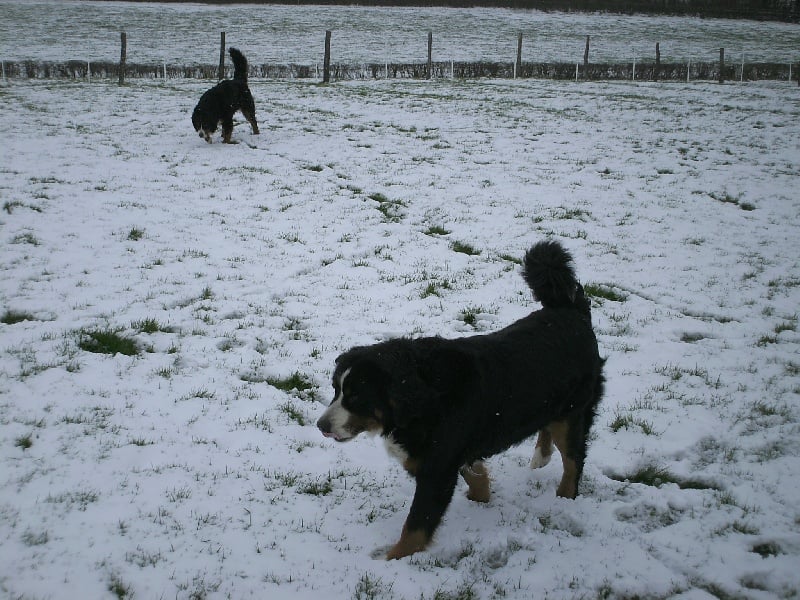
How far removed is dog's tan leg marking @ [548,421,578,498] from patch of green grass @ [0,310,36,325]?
203 inches

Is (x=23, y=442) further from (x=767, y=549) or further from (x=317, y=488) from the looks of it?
(x=767, y=549)

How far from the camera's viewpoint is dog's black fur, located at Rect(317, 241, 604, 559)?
3.17 meters

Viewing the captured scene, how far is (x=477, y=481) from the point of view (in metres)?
3.70

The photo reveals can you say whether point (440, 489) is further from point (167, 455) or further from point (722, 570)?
point (167, 455)

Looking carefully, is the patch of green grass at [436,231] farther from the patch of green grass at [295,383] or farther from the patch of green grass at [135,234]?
the patch of green grass at [295,383]

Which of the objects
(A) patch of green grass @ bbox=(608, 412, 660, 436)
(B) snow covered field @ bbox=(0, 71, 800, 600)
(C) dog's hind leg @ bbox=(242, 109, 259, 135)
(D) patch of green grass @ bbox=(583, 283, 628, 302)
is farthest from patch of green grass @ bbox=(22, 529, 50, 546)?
(C) dog's hind leg @ bbox=(242, 109, 259, 135)

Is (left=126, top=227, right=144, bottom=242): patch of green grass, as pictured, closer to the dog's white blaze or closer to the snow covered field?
the snow covered field

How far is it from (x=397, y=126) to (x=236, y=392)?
12.6 metres

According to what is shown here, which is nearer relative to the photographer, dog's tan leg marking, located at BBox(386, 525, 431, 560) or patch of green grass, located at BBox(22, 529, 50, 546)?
patch of green grass, located at BBox(22, 529, 50, 546)

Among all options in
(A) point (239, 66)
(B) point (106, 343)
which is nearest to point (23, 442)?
(B) point (106, 343)

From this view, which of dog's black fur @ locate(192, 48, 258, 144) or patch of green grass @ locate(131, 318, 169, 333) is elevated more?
dog's black fur @ locate(192, 48, 258, 144)

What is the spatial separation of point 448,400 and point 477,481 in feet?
2.74

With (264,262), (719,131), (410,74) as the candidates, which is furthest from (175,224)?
(410,74)

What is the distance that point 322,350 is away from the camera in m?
5.53
